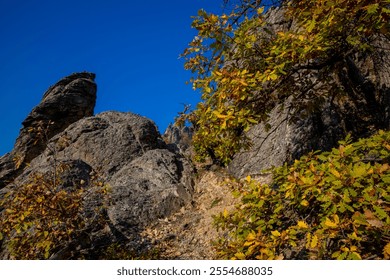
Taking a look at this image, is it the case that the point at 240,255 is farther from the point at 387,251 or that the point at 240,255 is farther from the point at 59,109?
the point at 59,109

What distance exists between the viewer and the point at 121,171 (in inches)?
467

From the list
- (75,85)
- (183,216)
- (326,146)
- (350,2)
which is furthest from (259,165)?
(75,85)

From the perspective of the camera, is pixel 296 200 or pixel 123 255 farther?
pixel 123 255

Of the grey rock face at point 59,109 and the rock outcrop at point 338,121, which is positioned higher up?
the grey rock face at point 59,109

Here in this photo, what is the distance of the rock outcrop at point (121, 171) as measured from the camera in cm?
820

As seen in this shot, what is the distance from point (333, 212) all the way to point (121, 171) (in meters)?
9.91

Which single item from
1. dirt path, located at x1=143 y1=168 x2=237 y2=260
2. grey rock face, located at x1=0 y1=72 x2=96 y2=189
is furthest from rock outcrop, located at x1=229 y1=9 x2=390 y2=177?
grey rock face, located at x1=0 y1=72 x2=96 y2=189

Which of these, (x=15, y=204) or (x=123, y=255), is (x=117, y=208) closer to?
(x=123, y=255)

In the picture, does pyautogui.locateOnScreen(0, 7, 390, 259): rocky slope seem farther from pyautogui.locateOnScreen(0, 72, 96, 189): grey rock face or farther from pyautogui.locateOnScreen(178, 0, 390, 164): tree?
pyautogui.locateOnScreen(0, 72, 96, 189): grey rock face

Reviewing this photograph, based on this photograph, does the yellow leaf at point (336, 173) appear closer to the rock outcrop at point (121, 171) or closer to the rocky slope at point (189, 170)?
the rocky slope at point (189, 170)

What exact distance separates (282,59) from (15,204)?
18.5ft

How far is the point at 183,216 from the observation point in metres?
9.05

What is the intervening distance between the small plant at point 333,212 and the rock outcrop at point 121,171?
4331mm

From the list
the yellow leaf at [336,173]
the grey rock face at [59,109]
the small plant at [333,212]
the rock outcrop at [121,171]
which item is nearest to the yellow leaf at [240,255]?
the small plant at [333,212]
